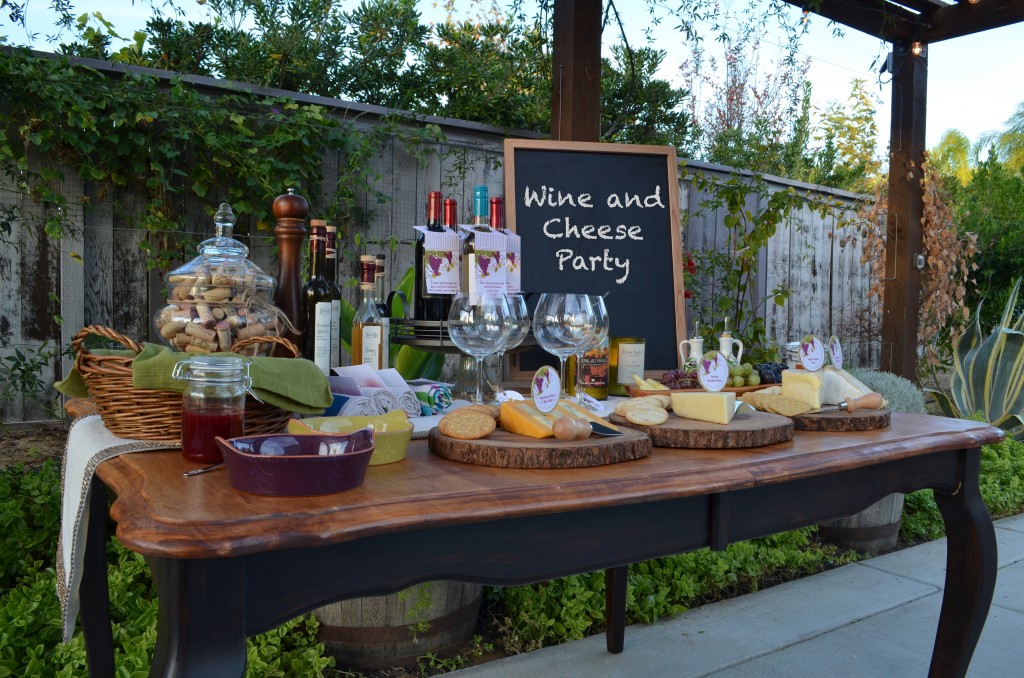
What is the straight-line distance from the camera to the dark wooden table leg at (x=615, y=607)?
2.03 m

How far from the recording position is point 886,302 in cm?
480

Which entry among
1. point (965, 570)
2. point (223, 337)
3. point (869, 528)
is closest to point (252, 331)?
point (223, 337)

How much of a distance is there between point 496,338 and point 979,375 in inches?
157

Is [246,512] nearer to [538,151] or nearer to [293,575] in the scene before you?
[293,575]

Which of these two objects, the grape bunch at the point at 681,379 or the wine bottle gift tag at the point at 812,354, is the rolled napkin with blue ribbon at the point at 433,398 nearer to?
the grape bunch at the point at 681,379

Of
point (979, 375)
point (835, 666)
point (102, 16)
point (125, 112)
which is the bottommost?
point (835, 666)

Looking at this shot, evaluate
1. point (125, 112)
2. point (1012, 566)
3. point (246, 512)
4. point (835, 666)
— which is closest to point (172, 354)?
point (246, 512)

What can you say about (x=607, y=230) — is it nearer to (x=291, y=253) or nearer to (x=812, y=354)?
(x=812, y=354)

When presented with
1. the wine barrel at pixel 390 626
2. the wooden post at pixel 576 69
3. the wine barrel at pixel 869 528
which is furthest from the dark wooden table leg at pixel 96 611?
the wine barrel at pixel 869 528

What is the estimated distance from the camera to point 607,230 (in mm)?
2383

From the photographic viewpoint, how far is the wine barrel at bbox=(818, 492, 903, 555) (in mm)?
3020

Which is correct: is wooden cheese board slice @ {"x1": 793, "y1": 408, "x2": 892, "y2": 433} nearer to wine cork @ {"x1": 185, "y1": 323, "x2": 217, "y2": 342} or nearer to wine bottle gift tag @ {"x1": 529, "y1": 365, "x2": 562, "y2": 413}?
wine bottle gift tag @ {"x1": 529, "y1": 365, "x2": 562, "y2": 413}

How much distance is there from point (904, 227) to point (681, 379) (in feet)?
11.9

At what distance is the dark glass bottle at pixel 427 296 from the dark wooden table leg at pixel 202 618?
995 millimetres
